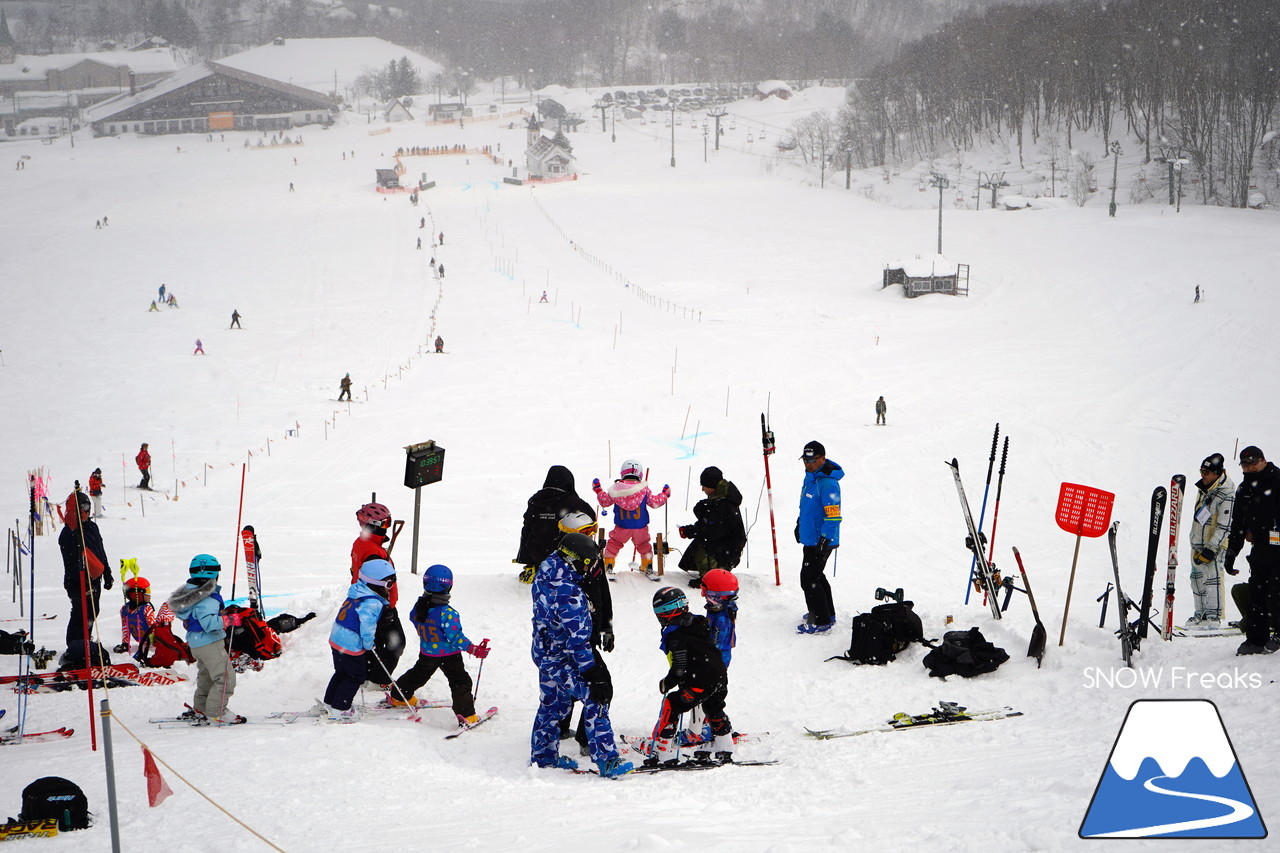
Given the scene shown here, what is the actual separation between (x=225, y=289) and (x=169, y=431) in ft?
67.9

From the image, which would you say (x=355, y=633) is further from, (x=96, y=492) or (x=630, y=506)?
(x=96, y=492)

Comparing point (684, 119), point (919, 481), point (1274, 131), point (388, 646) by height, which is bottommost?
point (919, 481)

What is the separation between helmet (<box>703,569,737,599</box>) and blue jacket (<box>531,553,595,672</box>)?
0.92 meters

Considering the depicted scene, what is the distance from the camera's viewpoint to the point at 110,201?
64.4 metres

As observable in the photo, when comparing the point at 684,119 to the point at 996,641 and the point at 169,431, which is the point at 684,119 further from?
the point at 996,641

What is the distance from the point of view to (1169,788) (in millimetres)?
4203

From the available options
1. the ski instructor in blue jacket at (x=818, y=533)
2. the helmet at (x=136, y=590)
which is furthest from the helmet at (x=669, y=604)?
the helmet at (x=136, y=590)

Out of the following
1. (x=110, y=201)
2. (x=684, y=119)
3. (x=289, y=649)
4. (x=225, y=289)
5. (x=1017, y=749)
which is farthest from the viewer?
(x=684, y=119)

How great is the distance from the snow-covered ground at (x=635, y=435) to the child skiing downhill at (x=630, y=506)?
1.70ft

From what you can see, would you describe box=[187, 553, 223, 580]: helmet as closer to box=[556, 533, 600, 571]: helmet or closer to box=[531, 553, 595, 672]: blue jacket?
box=[531, 553, 595, 672]: blue jacket

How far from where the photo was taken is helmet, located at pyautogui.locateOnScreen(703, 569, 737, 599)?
251 inches

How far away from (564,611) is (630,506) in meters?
4.13

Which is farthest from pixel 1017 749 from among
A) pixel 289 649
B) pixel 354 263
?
pixel 354 263

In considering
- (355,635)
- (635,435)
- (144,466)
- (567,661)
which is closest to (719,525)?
(567,661)
